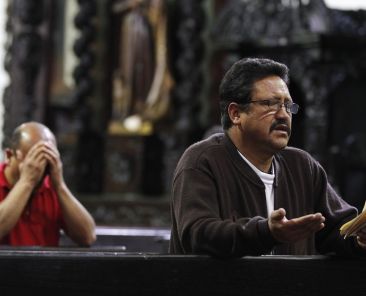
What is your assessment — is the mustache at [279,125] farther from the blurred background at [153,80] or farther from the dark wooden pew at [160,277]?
the blurred background at [153,80]

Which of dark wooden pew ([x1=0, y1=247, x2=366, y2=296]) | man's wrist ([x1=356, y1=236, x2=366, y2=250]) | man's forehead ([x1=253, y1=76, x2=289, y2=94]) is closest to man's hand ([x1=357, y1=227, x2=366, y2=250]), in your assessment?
man's wrist ([x1=356, y1=236, x2=366, y2=250])

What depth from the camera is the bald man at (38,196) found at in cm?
446

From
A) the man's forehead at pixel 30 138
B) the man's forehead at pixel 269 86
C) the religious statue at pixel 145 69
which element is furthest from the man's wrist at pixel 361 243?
the religious statue at pixel 145 69

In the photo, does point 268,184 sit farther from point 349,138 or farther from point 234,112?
point 349,138

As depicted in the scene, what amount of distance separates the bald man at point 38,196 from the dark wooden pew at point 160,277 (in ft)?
5.53

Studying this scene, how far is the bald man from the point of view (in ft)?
14.6

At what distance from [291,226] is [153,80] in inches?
386

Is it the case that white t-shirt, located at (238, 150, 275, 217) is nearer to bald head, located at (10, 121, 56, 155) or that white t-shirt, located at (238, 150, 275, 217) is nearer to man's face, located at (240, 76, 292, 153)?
man's face, located at (240, 76, 292, 153)

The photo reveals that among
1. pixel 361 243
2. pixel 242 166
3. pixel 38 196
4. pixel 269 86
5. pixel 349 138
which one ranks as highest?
pixel 269 86

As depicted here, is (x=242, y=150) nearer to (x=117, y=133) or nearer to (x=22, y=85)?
(x=117, y=133)

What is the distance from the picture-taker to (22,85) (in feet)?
42.5

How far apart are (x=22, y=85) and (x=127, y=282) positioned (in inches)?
412

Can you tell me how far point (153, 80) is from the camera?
40.9 ft

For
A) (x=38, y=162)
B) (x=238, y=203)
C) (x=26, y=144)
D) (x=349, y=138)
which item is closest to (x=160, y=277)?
(x=238, y=203)
